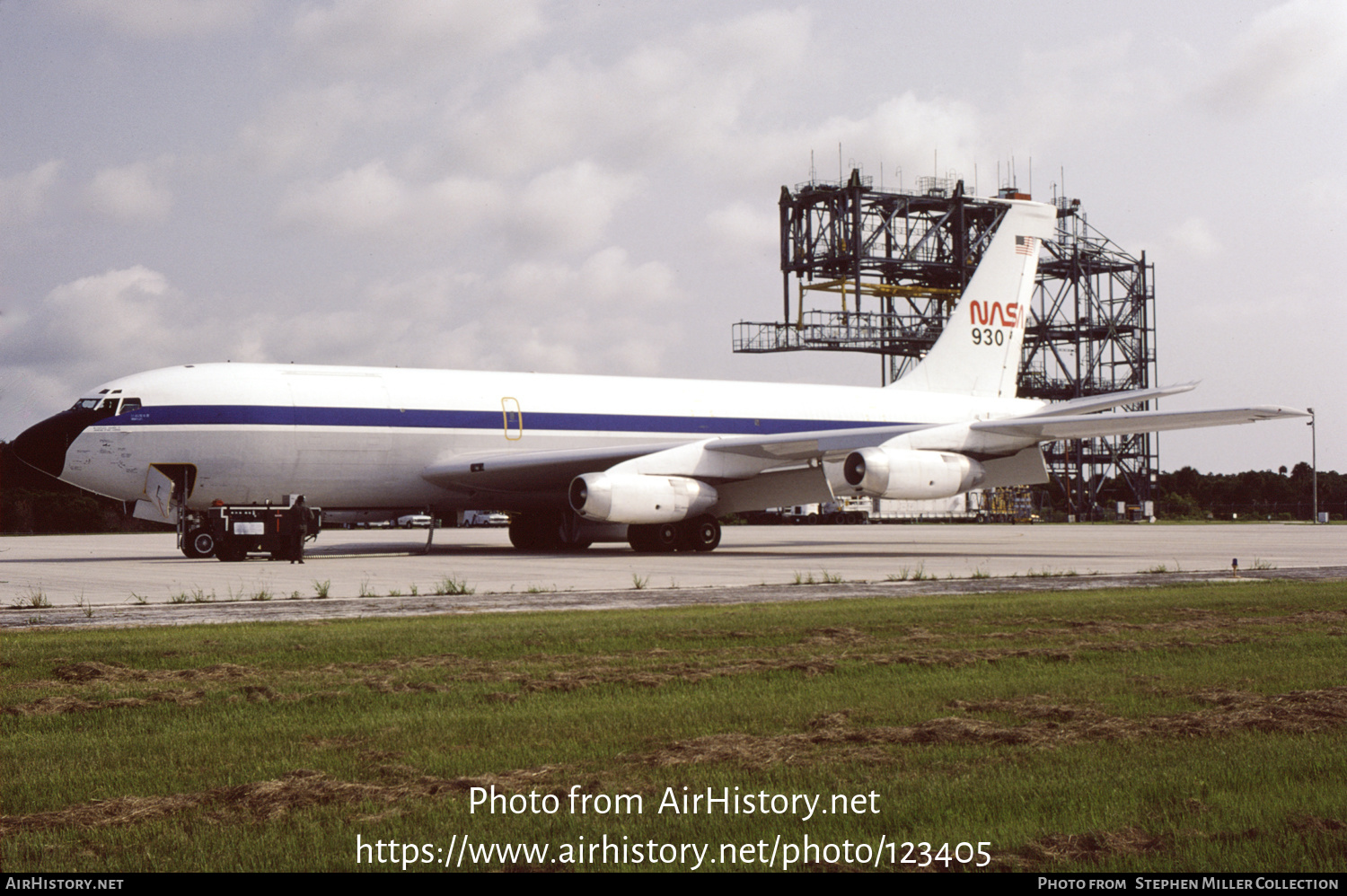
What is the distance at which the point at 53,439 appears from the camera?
26203 mm

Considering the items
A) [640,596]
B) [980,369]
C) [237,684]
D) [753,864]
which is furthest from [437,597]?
[980,369]

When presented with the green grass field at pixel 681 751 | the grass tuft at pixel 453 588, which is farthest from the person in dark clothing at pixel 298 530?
the green grass field at pixel 681 751

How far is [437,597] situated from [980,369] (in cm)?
2594

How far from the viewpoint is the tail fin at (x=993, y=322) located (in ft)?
126

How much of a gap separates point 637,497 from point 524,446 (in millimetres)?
3958

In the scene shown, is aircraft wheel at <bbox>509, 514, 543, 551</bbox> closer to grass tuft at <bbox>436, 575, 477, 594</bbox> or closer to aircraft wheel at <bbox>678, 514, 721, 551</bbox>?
aircraft wheel at <bbox>678, 514, 721, 551</bbox>

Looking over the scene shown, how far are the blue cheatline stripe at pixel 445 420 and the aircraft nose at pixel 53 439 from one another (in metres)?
0.63

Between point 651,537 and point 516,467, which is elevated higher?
point 516,467

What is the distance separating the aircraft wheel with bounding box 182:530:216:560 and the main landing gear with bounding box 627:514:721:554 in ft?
31.3

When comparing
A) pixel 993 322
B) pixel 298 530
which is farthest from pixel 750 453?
pixel 993 322

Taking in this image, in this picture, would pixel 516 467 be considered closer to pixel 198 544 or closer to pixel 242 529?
pixel 242 529

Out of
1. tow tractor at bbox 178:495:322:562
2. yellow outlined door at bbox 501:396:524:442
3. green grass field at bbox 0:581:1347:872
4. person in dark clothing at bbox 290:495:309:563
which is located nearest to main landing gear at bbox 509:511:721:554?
yellow outlined door at bbox 501:396:524:442

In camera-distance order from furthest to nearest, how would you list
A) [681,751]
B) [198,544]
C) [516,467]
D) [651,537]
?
[651,537] < [516,467] < [198,544] < [681,751]

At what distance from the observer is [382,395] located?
92.9 ft
